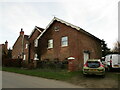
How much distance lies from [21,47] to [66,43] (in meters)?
16.4

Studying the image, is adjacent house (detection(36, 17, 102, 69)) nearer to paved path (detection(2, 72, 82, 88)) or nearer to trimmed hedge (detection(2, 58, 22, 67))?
trimmed hedge (detection(2, 58, 22, 67))

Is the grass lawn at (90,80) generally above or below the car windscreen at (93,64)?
below

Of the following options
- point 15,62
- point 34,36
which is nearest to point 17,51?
point 34,36

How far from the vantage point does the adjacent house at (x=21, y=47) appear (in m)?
31.4

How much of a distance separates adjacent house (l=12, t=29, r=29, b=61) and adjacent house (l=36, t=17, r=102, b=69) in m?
7.79

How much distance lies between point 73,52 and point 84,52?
6.79 ft

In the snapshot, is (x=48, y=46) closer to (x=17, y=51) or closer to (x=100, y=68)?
(x=100, y=68)

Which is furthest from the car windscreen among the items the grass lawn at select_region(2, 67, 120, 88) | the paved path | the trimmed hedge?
the trimmed hedge

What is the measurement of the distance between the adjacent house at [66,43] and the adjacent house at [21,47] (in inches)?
Answer: 307

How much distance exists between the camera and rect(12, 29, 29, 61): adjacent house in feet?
103

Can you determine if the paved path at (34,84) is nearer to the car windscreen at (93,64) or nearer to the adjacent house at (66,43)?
the car windscreen at (93,64)

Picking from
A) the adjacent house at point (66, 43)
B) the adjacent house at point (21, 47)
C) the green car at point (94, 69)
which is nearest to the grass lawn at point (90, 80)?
the green car at point (94, 69)

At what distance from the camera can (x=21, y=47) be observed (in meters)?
33.3

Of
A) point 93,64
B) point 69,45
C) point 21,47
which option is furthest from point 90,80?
point 21,47
